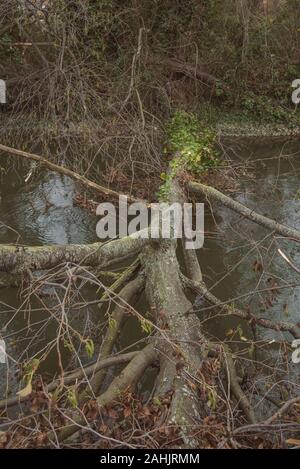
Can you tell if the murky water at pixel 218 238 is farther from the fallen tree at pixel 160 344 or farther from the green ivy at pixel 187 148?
the green ivy at pixel 187 148

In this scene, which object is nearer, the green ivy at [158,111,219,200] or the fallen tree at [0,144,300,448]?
the fallen tree at [0,144,300,448]

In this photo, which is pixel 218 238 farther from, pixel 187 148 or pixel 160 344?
pixel 160 344

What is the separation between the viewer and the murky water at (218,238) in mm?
6312

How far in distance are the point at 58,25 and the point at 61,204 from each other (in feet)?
11.2

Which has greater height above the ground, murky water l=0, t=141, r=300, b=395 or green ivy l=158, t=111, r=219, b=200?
green ivy l=158, t=111, r=219, b=200

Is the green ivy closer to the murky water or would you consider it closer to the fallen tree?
the murky water

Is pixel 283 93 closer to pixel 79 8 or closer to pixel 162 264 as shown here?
pixel 79 8

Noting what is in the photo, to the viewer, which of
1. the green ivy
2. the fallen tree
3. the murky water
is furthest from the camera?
the green ivy

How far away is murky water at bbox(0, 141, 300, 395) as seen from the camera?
631 centimetres

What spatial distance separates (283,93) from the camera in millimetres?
16328

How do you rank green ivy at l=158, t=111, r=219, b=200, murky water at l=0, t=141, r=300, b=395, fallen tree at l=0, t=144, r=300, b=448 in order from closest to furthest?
1. fallen tree at l=0, t=144, r=300, b=448
2. murky water at l=0, t=141, r=300, b=395
3. green ivy at l=158, t=111, r=219, b=200

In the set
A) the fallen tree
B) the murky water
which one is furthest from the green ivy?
the fallen tree

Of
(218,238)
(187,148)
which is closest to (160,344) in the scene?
(218,238)
